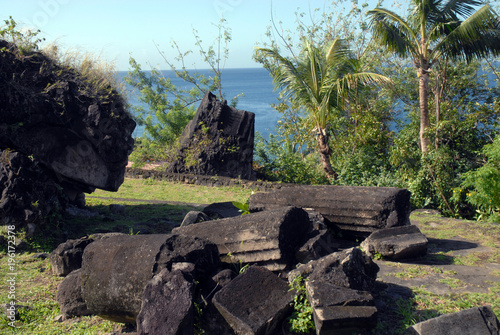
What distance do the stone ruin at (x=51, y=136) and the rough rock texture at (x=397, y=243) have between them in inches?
203

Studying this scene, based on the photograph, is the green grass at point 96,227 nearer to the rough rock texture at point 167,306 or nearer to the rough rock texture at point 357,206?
the rough rock texture at point 167,306

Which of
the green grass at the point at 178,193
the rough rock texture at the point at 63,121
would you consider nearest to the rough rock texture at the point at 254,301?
the rough rock texture at the point at 63,121

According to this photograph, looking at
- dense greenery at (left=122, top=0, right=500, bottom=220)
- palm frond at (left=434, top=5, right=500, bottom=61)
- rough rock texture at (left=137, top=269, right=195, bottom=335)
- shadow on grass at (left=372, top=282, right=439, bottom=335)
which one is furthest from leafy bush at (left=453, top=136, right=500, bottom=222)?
rough rock texture at (left=137, top=269, right=195, bottom=335)

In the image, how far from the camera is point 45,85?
7.87 m

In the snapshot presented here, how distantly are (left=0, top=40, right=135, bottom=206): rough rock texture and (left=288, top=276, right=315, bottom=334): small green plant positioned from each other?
213 inches

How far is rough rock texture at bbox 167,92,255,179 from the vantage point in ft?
44.9

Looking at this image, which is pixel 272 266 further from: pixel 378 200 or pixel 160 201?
pixel 160 201

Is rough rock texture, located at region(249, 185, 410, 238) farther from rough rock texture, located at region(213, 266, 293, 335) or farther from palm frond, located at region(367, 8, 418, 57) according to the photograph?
palm frond, located at region(367, 8, 418, 57)

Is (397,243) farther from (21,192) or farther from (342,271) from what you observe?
(21,192)

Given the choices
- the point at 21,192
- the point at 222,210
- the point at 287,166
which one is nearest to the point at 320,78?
the point at 287,166

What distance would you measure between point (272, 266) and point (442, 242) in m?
3.37

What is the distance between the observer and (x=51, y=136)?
26.3 feet

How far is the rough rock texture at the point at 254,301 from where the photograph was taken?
12.7 ft

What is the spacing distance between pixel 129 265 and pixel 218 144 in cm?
947
